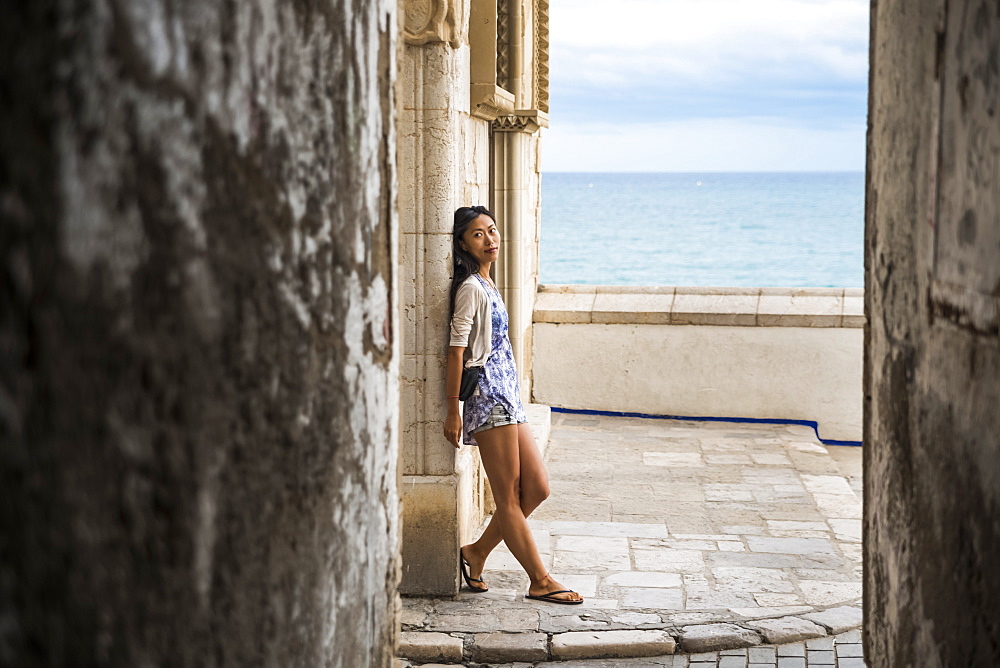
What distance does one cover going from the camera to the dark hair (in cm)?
476

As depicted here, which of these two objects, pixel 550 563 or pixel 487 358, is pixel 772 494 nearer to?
pixel 550 563

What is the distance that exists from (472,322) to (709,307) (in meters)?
4.82

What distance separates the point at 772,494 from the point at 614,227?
217 ft

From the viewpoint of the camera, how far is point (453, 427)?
4742 mm

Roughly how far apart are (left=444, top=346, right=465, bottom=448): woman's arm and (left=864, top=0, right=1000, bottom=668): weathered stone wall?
8.17 ft

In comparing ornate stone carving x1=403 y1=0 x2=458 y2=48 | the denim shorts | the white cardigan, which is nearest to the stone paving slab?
the denim shorts

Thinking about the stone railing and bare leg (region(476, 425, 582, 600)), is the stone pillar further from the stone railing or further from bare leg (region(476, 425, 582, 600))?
the stone railing

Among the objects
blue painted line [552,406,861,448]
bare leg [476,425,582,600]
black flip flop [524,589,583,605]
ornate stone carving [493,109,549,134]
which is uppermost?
ornate stone carving [493,109,549,134]

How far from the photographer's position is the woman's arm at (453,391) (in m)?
4.67

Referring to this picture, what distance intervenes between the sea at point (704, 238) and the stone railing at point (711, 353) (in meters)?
39.1

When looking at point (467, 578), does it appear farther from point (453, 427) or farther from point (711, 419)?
point (711, 419)

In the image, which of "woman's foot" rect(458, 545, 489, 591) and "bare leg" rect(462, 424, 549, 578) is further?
"woman's foot" rect(458, 545, 489, 591)

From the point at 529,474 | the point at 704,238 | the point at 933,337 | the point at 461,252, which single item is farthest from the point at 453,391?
the point at 704,238

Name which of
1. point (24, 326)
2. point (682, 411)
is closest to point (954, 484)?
point (24, 326)
